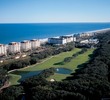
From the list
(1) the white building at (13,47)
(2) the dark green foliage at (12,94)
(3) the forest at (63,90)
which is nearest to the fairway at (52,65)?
(3) the forest at (63,90)

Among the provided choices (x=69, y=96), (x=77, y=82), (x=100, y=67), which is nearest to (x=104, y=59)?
(x=100, y=67)

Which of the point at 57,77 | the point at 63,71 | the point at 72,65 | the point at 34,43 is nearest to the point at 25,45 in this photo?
the point at 34,43

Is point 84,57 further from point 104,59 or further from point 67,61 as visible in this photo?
point 104,59

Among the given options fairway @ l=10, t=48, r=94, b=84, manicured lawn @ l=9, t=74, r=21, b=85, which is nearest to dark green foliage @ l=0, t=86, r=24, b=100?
manicured lawn @ l=9, t=74, r=21, b=85

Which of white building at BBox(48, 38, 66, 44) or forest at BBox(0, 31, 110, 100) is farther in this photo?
white building at BBox(48, 38, 66, 44)

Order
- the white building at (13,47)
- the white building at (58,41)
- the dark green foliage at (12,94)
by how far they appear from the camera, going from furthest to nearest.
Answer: the white building at (58,41) → the white building at (13,47) → the dark green foliage at (12,94)

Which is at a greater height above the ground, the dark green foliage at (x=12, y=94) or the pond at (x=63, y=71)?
the dark green foliage at (x=12, y=94)

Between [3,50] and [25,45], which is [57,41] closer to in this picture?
[25,45]

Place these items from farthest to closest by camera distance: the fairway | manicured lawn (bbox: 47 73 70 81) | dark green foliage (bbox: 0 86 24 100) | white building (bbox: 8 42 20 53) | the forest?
white building (bbox: 8 42 20 53) < the fairway < manicured lawn (bbox: 47 73 70 81) < dark green foliage (bbox: 0 86 24 100) < the forest

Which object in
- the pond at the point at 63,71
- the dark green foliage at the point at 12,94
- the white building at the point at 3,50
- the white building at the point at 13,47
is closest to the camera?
the dark green foliage at the point at 12,94

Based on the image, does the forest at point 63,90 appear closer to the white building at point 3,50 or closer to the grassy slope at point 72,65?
the grassy slope at point 72,65

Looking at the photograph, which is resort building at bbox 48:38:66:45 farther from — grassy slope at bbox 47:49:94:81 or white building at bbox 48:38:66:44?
grassy slope at bbox 47:49:94:81

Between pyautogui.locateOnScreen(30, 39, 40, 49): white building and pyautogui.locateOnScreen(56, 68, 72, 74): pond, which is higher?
pyautogui.locateOnScreen(30, 39, 40, 49): white building
